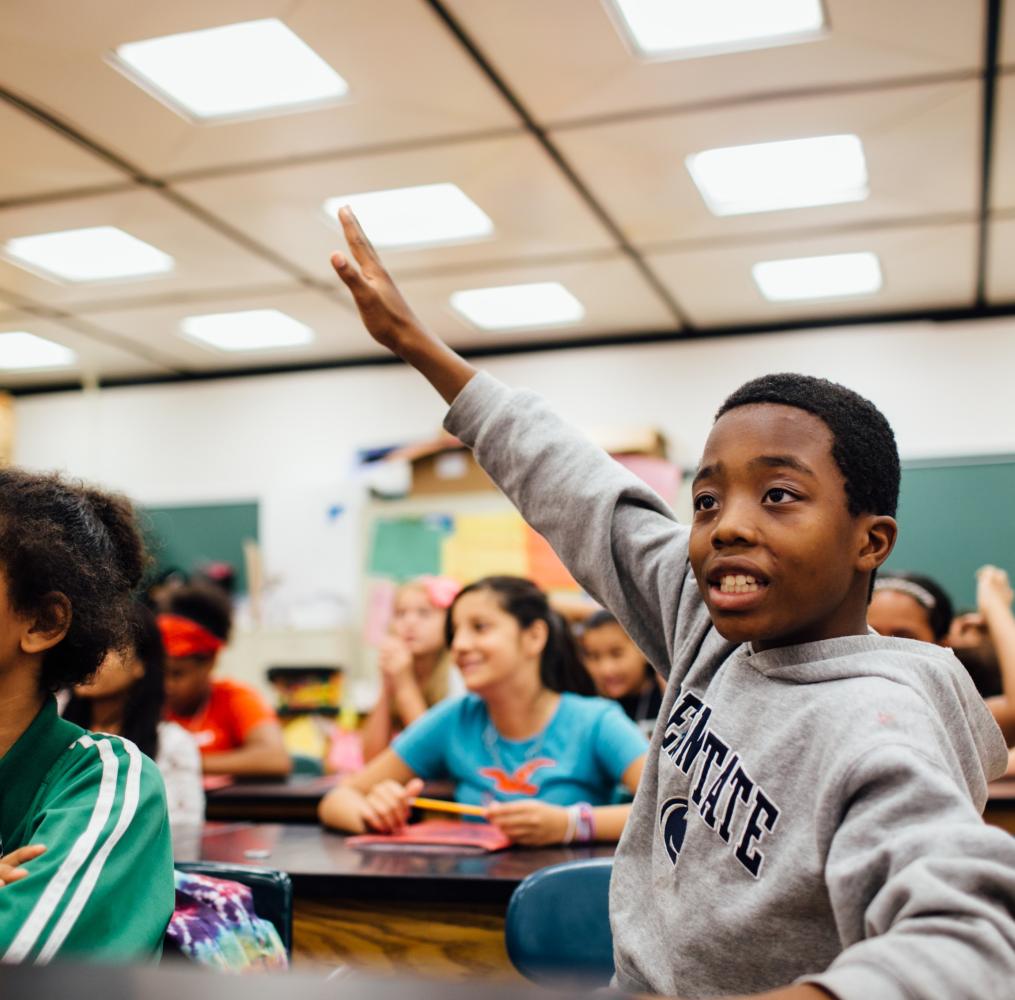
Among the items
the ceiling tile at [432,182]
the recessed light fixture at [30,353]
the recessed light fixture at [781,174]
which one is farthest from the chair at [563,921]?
the recessed light fixture at [30,353]

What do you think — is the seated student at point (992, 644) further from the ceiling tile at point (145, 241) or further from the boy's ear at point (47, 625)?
the ceiling tile at point (145, 241)

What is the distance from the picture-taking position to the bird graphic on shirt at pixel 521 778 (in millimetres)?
2326

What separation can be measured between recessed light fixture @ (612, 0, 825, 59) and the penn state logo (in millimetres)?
1954

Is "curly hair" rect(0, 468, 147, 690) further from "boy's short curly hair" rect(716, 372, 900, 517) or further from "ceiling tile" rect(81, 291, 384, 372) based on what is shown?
"ceiling tile" rect(81, 291, 384, 372)

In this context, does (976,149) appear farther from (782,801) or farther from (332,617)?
(332,617)

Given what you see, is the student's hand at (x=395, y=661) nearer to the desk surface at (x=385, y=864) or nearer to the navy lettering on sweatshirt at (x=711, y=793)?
the desk surface at (x=385, y=864)

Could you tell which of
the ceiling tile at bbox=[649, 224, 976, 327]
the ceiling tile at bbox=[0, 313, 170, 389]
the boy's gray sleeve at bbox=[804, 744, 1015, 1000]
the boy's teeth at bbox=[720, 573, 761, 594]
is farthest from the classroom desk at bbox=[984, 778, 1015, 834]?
the ceiling tile at bbox=[0, 313, 170, 389]

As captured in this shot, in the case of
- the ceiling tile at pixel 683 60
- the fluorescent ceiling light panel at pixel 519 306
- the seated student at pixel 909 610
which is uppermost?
the fluorescent ceiling light panel at pixel 519 306

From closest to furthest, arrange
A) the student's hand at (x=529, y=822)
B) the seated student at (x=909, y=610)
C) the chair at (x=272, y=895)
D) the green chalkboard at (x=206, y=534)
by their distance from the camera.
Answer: the chair at (x=272, y=895) → the student's hand at (x=529, y=822) → the seated student at (x=909, y=610) → the green chalkboard at (x=206, y=534)

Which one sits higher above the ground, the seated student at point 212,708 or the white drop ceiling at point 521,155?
the white drop ceiling at point 521,155

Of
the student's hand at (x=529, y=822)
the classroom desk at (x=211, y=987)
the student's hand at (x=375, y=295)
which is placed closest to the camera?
the classroom desk at (x=211, y=987)

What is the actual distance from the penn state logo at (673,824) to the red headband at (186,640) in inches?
100

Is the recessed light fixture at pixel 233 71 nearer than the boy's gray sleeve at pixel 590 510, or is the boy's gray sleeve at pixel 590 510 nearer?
the boy's gray sleeve at pixel 590 510

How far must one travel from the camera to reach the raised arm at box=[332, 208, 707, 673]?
3.55 ft
